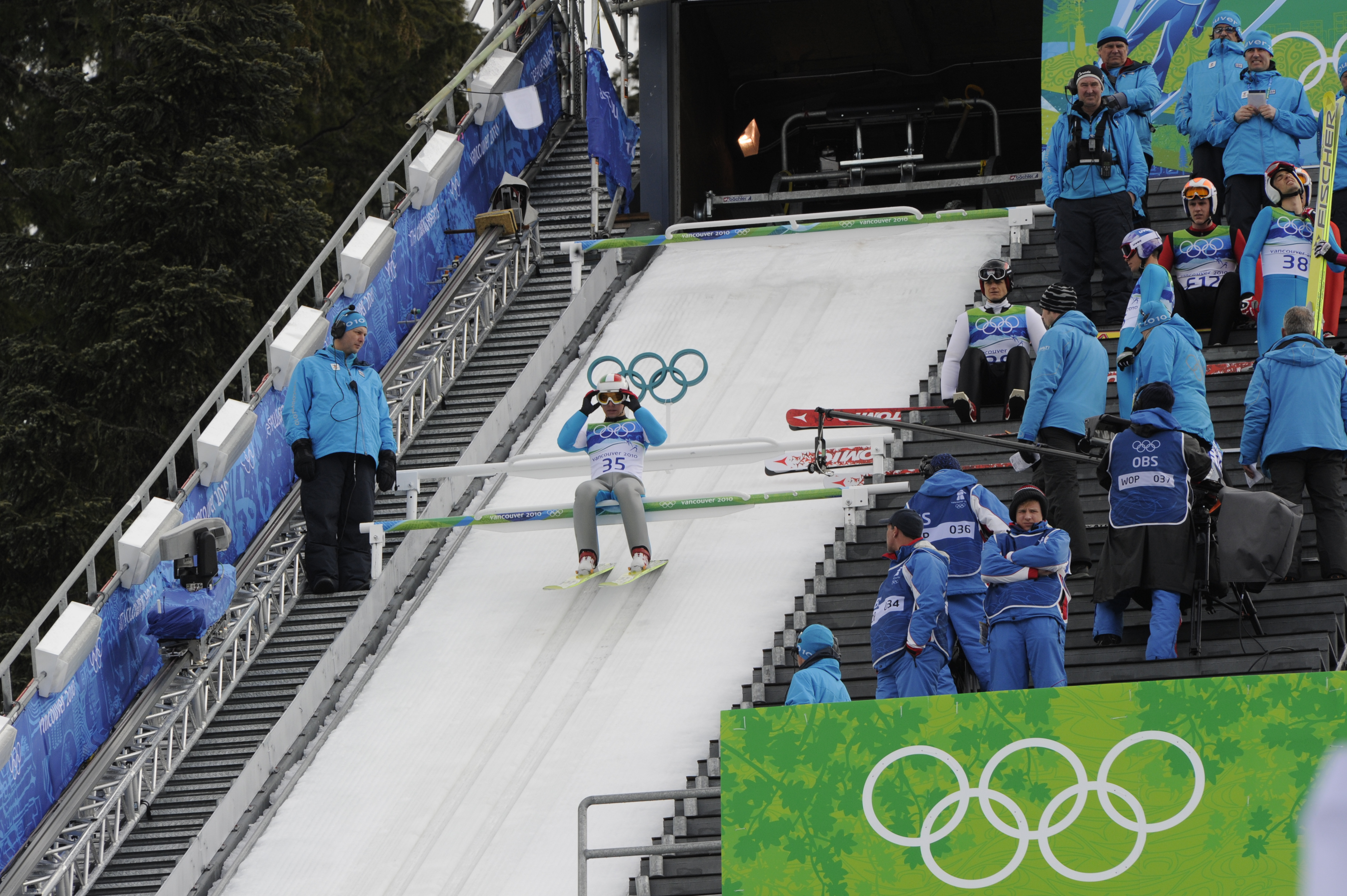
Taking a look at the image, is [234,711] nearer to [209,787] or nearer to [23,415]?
[209,787]

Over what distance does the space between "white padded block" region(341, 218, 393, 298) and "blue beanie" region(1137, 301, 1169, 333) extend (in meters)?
5.69

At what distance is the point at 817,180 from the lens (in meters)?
19.0

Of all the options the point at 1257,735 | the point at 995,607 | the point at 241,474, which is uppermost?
the point at 241,474

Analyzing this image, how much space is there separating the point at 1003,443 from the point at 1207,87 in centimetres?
476

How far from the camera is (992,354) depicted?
1031cm

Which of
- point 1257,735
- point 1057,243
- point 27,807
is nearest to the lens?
point 1257,735

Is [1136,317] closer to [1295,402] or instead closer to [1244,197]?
[1295,402]

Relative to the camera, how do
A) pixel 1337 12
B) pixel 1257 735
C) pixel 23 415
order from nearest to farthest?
pixel 1257 735
pixel 1337 12
pixel 23 415

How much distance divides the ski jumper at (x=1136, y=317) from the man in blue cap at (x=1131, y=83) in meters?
2.57

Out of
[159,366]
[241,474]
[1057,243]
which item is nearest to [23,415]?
[159,366]

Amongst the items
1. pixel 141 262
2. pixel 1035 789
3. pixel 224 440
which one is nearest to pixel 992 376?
pixel 224 440

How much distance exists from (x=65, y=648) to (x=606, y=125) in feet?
24.5

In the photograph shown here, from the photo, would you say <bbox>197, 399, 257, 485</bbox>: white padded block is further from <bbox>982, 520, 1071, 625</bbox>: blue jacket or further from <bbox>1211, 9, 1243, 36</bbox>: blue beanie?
<bbox>1211, 9, 1243, 36</bbox>: blue beanie

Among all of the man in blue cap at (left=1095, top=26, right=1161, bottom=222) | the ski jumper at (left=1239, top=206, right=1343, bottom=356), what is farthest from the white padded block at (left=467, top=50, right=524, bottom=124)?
the ski jumper at (left=1239, top=206, right=1343, bottom=356)
